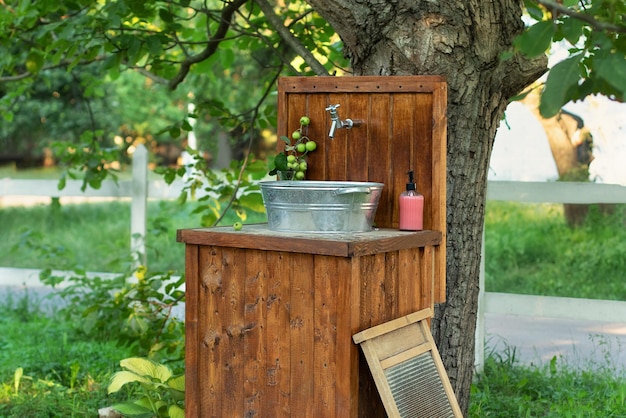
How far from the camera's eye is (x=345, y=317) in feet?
8.43

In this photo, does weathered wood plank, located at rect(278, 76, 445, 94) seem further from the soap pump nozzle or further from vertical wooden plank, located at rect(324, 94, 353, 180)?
the soap pump nozzle

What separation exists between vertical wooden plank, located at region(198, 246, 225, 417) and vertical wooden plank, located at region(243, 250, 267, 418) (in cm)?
11

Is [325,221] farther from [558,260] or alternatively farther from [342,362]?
[558,260]

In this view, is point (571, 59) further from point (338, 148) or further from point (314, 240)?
point (338, 148)

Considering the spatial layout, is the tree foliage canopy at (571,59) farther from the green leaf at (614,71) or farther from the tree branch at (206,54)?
the tree branch at (206,54)

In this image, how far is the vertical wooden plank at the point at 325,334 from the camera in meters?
2.59

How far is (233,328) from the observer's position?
283 centimetres

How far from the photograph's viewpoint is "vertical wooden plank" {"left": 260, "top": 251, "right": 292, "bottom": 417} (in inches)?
107

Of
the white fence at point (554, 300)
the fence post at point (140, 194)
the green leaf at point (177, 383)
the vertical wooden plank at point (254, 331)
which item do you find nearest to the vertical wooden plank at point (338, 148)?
the vertical wooden plank at point (254, 331)

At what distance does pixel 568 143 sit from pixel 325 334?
670cm

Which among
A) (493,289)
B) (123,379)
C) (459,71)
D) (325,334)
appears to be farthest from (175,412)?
(493,289)

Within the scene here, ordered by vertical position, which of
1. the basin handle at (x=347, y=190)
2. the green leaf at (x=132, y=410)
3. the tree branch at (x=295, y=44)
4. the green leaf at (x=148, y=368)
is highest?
the tree branch at (x=295, y=44)

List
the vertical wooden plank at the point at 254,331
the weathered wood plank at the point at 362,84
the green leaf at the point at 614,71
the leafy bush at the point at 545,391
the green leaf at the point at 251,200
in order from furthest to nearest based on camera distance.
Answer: the green leaf at the point at 251,200 → the leafy bush at the point at 545,391 → the weathered wood plank at the point at 362,84 → the vertical wooden plank at the point at 254,331 → the green leaf at the point at 614,71

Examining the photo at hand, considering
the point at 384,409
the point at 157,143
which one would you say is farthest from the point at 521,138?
the point at 157,143
